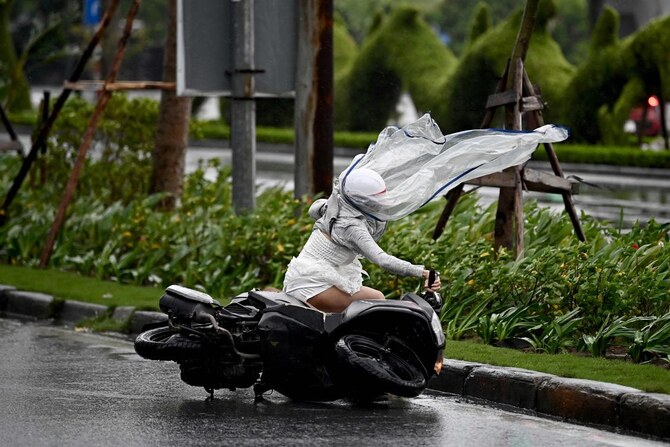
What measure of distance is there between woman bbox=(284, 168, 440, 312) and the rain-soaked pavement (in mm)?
635

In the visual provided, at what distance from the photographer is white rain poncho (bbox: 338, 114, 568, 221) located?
323 inches

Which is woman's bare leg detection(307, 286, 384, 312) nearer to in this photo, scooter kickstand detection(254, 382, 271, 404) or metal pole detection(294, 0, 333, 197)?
scooter kickstand detection(254, 382, 271, 404)

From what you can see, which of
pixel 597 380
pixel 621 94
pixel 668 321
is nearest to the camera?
pixel 597 380

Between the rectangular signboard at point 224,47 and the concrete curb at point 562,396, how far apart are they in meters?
4.75

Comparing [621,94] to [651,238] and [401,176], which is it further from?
[401,176]

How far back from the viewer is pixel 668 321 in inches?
340

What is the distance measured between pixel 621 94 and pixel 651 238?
17758 mm

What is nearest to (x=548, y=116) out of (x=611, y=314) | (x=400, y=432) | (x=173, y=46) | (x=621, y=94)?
(x=621, y=94)

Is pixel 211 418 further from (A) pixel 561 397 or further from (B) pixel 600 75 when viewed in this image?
(B) pixel 600 75

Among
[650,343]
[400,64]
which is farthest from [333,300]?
[400,64]

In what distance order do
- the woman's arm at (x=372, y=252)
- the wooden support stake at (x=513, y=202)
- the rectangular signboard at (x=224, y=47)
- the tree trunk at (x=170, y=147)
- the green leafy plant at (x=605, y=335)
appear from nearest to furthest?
the woman's arm at (x=372, y=252) → the green leafy plant at (x=605, y=335) → the wooden support stake at (x=513, y=202) → the rectangular signboard at (x=224, y=47) → the tree trunk at (x=170, y=147)

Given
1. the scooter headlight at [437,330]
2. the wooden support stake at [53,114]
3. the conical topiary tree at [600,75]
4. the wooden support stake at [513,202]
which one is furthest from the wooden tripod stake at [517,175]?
the conical topiary tree at [600,75]

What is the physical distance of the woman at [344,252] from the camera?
7.95 m

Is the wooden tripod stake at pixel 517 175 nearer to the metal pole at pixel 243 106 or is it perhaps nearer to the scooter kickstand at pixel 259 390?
the metal pole at pixel 243 106
